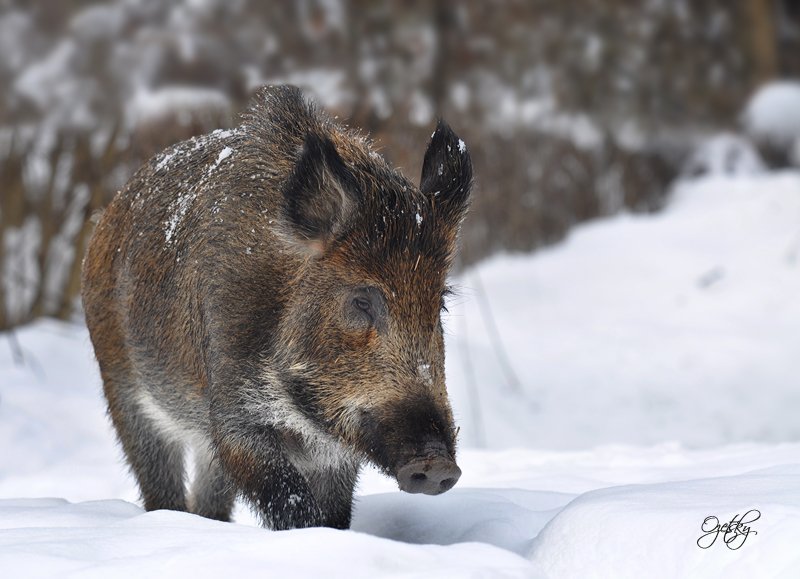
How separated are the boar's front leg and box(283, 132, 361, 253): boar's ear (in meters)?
0.60

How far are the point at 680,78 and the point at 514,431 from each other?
12.9 metres

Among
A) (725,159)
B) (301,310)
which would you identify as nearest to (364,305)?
(301,310)

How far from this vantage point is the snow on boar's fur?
122 inches

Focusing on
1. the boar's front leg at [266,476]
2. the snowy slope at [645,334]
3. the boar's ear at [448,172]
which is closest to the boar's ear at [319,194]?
the boar's ear at [448,172]

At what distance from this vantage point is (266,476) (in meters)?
3.31

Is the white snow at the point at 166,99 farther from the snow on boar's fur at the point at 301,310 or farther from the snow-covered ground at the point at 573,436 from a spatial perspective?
the snow on boar's fur at the point at 301,310

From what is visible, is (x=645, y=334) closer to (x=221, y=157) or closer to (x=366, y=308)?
(x=221, y=157)

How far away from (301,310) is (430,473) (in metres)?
0.75

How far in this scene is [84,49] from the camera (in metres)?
17.7

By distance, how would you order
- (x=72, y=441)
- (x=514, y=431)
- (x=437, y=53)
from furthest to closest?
(x=437, y=53)
(x=514, y=431)
(x=72, y=441)

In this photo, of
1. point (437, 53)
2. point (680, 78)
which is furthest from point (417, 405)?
point (680, 78)

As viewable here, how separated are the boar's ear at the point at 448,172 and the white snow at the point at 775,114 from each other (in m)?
15.2

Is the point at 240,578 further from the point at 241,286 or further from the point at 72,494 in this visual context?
the point at 72,494

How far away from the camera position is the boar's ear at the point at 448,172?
350 cm
